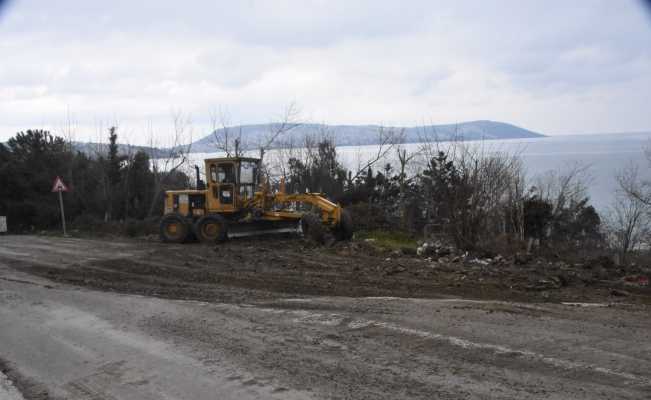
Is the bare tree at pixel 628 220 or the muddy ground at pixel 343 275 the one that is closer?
the muddy ground at pixel 343 275

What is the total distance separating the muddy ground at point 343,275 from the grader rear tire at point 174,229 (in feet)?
10.1

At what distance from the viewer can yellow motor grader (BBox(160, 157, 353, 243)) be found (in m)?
18.3

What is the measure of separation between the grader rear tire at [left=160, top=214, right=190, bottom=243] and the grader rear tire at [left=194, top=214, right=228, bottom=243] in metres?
0.62

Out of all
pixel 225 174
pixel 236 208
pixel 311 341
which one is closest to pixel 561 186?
pixel 236 208

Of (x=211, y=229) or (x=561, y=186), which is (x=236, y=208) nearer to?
(x=211, y=229)

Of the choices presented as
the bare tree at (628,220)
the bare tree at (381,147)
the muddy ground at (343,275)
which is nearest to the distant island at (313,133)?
the bare tree at (381,147)

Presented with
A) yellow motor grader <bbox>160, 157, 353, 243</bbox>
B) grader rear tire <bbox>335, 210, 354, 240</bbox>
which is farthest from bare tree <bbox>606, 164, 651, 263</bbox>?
yellow motor grader <bbox>160, 157, 353, 243</bbox>

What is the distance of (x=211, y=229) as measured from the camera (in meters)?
18.6

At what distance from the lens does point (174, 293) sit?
34.0 ft

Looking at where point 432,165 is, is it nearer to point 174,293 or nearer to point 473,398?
point 174,293

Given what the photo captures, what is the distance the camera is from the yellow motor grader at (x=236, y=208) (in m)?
18.3

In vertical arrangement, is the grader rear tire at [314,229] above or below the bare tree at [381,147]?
below

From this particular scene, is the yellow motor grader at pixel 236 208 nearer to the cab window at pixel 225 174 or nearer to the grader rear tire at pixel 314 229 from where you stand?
the cab window at pixel 225 174

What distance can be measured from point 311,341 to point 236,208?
12.3m
